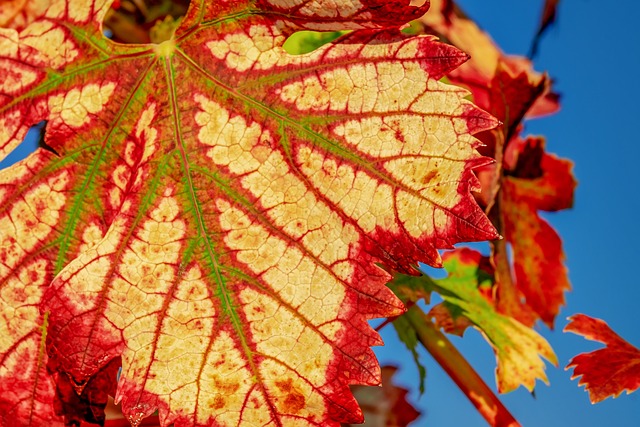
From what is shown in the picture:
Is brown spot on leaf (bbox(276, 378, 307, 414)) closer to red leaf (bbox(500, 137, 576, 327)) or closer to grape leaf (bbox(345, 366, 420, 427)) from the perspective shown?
red leaf (bbox(500, 137, 576, 327))

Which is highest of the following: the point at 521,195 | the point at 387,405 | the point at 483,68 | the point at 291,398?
the point at 483,68

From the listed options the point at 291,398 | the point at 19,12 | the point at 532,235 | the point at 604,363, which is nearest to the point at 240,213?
the point at 291,398

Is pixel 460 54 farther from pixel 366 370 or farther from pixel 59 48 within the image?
pixel 59 48

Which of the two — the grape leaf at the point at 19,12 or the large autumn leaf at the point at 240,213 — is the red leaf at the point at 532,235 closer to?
the large autumn leaf at the point at 240,213

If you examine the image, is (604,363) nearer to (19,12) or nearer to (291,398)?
(291,398)

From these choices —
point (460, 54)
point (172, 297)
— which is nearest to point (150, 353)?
point (172, 297)

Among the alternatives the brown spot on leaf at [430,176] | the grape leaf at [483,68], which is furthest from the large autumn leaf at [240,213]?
the grape leaf at [483,68]
